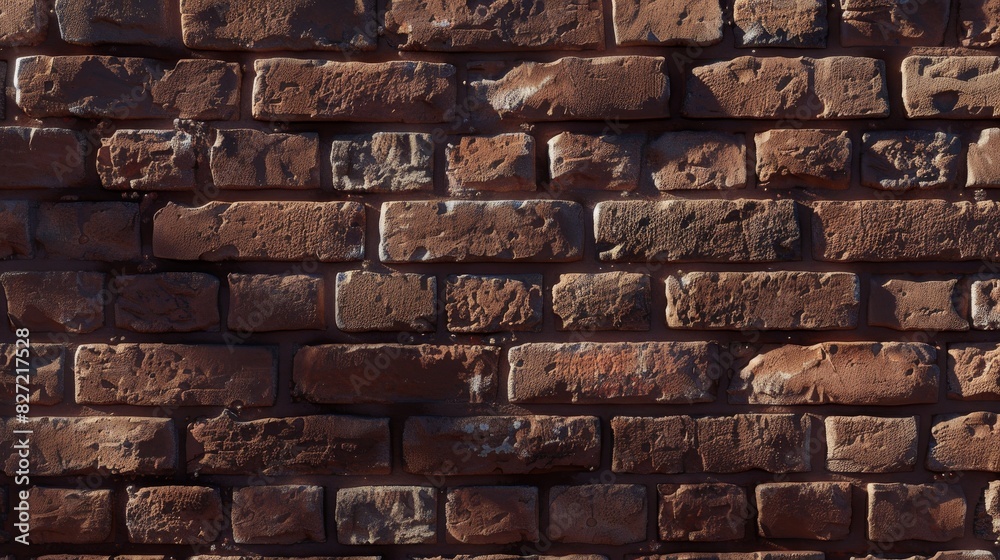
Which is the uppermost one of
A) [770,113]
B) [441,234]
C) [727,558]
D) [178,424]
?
[770,113]

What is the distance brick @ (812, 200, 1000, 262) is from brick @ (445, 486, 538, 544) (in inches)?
22.9

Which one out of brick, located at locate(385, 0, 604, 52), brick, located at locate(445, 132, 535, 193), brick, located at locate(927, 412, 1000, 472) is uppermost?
brick, located at locate(385, 0, 604, 52)

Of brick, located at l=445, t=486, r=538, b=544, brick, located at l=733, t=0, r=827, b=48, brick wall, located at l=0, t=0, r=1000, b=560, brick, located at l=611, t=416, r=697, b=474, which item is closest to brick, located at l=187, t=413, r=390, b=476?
brick wall, located at l=0, t=0, r=1000, b=560

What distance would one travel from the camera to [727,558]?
1.01 m

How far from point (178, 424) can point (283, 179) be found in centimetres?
41

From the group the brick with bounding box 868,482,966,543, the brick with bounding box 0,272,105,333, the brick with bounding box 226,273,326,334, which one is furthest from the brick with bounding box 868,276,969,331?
the brick with bounding box 0,272,105,333

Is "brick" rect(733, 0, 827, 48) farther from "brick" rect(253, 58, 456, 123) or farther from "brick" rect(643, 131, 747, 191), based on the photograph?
"brick" rect(253, 58, 456, 123)

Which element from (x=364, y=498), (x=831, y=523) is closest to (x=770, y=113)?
(x=831, y=523)

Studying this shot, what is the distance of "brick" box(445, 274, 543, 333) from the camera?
0.98 m

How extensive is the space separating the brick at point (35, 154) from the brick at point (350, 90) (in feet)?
0.94

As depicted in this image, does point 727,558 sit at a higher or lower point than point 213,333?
lower

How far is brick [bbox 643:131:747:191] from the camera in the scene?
99 centimetres

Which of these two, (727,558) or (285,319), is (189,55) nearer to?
(285,319)

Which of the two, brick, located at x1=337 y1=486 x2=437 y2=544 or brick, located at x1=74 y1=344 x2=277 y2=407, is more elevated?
brick, located at x1=74 y1=344 x2=277 y2=407
